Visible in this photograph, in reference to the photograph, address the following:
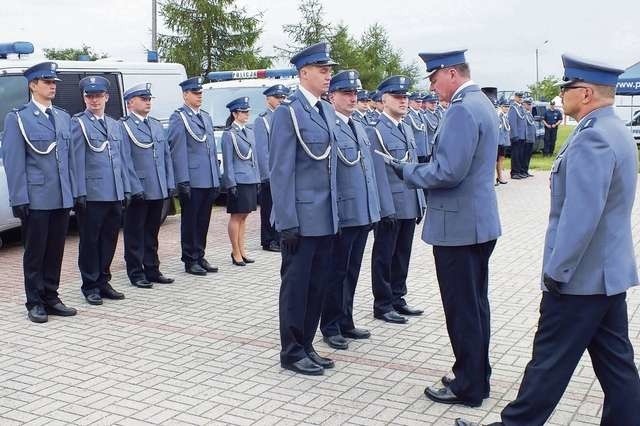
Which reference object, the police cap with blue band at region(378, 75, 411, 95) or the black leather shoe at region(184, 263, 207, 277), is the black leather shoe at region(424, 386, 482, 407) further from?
the black leather shoe at region(184, 263, 207, 277)

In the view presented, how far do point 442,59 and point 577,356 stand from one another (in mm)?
1838

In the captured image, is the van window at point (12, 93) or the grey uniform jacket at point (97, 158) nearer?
the grey uniform jacket at point (97, 158)

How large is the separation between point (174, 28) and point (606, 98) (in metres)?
25.4

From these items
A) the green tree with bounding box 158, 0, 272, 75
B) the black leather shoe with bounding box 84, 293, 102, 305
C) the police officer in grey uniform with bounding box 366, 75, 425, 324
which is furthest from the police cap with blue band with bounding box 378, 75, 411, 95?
the green tree with bounding box 158, 0, 272, 75

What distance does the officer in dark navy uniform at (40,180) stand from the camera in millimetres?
6371

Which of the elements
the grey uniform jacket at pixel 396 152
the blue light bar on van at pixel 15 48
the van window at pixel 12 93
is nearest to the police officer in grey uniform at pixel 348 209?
the grey uniform jacket at pixel 396 152

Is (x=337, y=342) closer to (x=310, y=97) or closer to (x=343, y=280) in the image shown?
(x=343, y=280)

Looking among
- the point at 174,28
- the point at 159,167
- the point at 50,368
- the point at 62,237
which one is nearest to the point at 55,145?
the point at 62,237

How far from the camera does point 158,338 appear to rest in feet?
19.8

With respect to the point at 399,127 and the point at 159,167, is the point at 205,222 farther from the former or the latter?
the point at 399,127

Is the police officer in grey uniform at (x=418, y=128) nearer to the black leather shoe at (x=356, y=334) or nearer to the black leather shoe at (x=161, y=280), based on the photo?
the black leather shoe at (x=161, y=280)

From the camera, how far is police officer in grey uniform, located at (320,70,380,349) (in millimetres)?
5512

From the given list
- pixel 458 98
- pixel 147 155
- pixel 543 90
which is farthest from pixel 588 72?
pixel 543 90

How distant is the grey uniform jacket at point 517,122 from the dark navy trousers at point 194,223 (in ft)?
37.7
